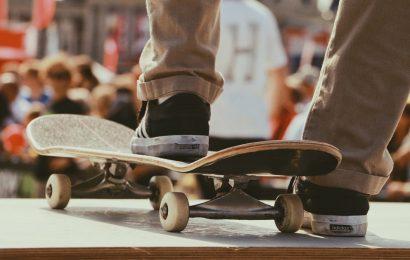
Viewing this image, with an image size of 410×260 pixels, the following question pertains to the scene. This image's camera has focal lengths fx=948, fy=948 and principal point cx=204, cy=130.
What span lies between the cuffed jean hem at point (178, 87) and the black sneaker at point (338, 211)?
0.34 metres

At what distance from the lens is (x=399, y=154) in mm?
6332

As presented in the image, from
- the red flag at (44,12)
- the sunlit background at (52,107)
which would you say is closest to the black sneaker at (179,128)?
the sunlit background at (52,107)

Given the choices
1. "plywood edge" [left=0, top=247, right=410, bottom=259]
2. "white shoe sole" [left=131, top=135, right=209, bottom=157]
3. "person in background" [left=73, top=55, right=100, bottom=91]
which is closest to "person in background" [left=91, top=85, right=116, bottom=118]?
"person in background" [left=73, top=55, right=100, bottom=91]

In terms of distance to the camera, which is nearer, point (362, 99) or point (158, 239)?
point (158, 239)

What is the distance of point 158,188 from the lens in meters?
2.75

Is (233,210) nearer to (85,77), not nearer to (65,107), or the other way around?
(65,107)

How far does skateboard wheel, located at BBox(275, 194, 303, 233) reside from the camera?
2062 millimetres

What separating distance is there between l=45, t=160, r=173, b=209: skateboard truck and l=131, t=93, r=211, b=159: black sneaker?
365mm

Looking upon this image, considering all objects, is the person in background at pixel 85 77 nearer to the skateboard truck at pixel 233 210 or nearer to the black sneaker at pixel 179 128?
the black sneaker at pixel 179 128

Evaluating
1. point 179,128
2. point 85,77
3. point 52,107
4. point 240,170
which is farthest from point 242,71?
point 85,77

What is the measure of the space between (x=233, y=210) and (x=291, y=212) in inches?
5.0

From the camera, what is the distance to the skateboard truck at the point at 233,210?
2.01 metres

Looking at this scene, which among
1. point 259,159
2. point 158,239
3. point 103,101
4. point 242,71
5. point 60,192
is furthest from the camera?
point 103,101

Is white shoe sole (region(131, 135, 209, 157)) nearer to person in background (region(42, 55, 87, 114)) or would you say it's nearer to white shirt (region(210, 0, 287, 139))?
white shirt (region(210, 0, 287, 139))
